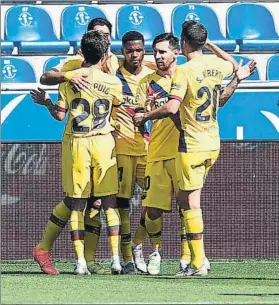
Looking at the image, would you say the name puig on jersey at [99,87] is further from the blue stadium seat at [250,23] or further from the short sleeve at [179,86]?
the blue stadium seat at [250,23]

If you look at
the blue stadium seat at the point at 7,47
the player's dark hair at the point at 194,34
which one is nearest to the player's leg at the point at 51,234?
the player's dark hair at the point at 194,34

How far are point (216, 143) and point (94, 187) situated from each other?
1017 millimetres

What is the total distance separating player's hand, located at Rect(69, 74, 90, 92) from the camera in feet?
25.8

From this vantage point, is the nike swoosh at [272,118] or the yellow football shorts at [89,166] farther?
the nike swoosh at [272,118]

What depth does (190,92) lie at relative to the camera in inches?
302

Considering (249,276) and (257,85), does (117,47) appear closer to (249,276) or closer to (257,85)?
(257,85)

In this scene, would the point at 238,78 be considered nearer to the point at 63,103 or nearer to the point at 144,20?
the point at 63,103

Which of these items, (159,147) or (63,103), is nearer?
(63,103)

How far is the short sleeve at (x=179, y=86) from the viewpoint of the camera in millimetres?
7465

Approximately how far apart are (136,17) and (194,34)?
22.9ft

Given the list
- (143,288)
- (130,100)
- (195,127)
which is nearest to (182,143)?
(195,127)

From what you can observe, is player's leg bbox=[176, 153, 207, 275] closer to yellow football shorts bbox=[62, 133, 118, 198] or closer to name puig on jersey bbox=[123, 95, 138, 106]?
yellow football shorts bbox=[62, 133, 118, 198]

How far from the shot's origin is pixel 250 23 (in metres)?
14.7

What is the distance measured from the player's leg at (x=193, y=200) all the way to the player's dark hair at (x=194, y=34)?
83 cm
